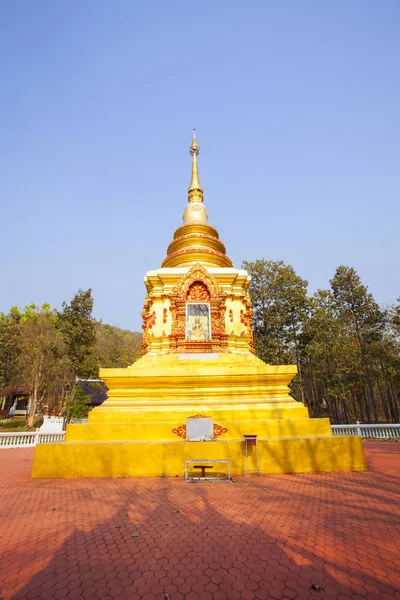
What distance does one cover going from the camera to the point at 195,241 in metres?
15.9

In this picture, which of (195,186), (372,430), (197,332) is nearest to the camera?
(197,332)

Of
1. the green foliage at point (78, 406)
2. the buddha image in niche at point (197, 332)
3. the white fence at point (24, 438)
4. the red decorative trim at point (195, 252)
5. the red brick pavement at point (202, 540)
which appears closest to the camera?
the red brick pavement at point (202, 540)

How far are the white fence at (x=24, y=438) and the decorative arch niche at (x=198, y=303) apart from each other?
8.93m

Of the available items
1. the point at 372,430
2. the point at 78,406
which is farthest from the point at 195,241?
the point at 78,406

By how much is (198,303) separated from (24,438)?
1148 cm

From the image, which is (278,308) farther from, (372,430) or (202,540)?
(202,540)

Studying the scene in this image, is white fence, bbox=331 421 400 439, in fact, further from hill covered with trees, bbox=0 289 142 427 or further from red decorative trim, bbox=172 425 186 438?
hill covered with trees, bbox=0 289 142 427

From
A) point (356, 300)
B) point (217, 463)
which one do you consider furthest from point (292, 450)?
point (356, 300)

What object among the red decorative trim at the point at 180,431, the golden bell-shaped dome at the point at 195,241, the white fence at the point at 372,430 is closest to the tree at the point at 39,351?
the golden bell-shaped dome at the point at 195,241

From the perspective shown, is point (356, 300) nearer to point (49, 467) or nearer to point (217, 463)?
point (217, 463)

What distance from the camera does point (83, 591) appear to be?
3318mm

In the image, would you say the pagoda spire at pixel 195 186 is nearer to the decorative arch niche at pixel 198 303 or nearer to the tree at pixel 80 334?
the decorative arch niche at pixel 198 303

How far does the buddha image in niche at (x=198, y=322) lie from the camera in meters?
12.7

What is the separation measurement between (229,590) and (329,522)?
101 inches
